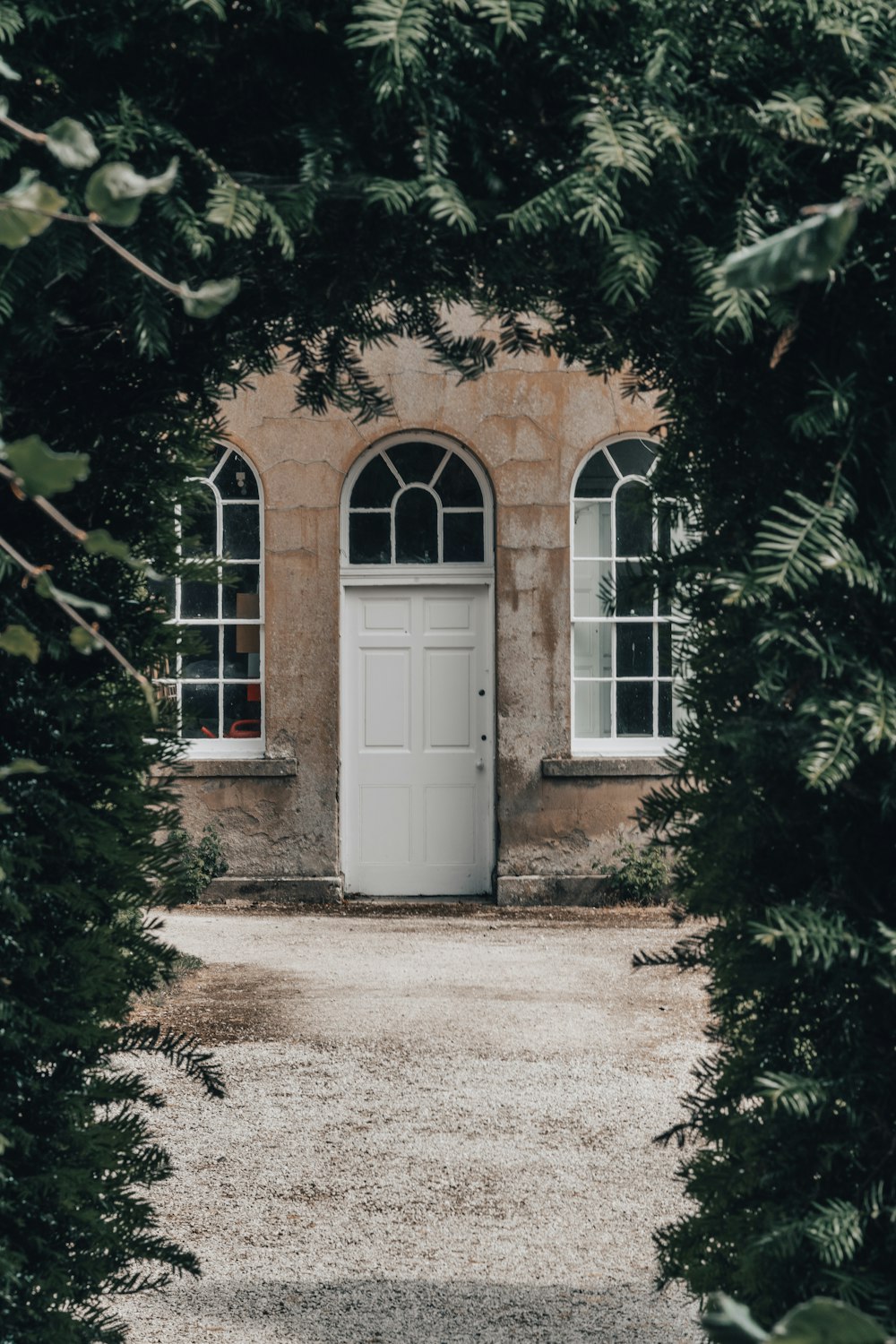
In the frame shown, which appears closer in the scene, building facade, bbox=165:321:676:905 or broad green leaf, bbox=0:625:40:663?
broad green leaf, bbox=0:625:40:663

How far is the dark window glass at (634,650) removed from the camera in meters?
10.5

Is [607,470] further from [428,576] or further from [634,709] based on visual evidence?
[634,709]

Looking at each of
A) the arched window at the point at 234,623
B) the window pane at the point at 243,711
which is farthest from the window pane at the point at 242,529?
the window pane at the point at 243,711

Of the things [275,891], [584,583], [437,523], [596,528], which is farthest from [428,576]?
[275,891]

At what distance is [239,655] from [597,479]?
3.03 metres

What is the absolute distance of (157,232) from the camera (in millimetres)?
2119

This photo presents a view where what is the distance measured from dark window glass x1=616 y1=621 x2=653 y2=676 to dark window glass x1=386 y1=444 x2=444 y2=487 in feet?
6.11

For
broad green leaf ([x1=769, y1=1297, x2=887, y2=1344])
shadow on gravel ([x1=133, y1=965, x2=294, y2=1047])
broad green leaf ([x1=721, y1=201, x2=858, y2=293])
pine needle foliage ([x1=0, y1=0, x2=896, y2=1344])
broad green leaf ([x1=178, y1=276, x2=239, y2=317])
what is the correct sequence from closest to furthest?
1. broad green leaf ([x1=769, y1=1297, x2=887, y2=1344])
2. broad green leaf ([x1=721, y1=201, x2=858, y2=293])
3. broad green leaf ([x1=178, y1=276, x2=239, y2=317])
4. pine needle foliage ([x1=0, y1=0, x2=896, y2=1344])
5. shadow on gravel ([x1=133, y1=965, x2=294, y2=1047])

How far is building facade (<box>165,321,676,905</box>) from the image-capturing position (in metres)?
10.3

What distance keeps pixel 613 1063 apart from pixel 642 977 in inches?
75.1

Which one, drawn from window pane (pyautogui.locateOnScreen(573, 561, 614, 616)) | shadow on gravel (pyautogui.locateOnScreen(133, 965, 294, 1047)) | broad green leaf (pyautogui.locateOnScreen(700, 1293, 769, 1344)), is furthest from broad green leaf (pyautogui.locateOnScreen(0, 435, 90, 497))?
window pane (pyautogui.locateOnScreen(573, 561, 614, 616))

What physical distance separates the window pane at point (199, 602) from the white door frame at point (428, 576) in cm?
98

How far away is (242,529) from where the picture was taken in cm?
1055

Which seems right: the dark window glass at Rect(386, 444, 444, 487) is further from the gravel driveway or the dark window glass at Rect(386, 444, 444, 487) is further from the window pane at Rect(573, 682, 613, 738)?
the gravel driveway
